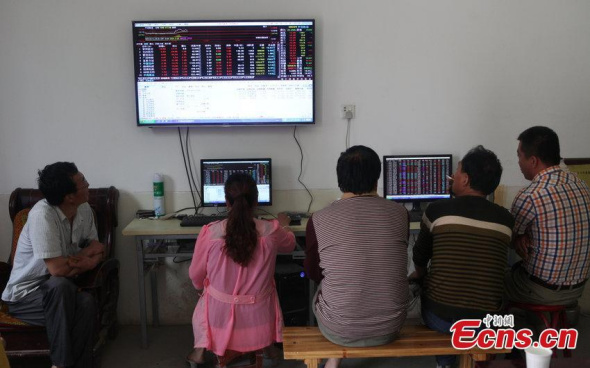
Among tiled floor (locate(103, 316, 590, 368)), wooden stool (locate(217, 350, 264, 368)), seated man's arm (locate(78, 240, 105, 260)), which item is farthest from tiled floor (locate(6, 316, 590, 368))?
seated man's arm (locate(78, 240, 105, 260))

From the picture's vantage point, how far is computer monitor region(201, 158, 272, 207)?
10.2 feet

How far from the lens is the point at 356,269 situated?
185 centimetres

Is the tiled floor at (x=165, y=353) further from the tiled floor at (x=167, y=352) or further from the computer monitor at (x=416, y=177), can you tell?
the computer monitor at (x=416, y=177)

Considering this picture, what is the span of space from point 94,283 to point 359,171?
63.7 inches

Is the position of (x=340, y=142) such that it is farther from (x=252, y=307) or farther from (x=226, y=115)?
(x=252, y=307)

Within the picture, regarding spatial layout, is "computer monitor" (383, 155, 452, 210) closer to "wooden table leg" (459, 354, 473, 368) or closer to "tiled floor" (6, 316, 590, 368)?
"tiled floor" (6, 316, 590, 368)

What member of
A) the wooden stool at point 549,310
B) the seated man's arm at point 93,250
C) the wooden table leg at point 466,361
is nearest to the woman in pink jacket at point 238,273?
the seated man's arm at point 93,250

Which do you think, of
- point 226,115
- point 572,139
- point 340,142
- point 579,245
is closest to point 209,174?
point 226,115

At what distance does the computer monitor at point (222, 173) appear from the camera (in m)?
3.10

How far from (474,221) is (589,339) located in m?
1.80

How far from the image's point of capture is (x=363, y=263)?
Answer: 1.84 m

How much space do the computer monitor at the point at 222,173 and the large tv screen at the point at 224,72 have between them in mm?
256

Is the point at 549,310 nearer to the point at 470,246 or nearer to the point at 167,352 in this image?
the point at 470,246

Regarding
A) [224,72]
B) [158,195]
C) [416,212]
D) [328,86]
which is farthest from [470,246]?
[158,195]
